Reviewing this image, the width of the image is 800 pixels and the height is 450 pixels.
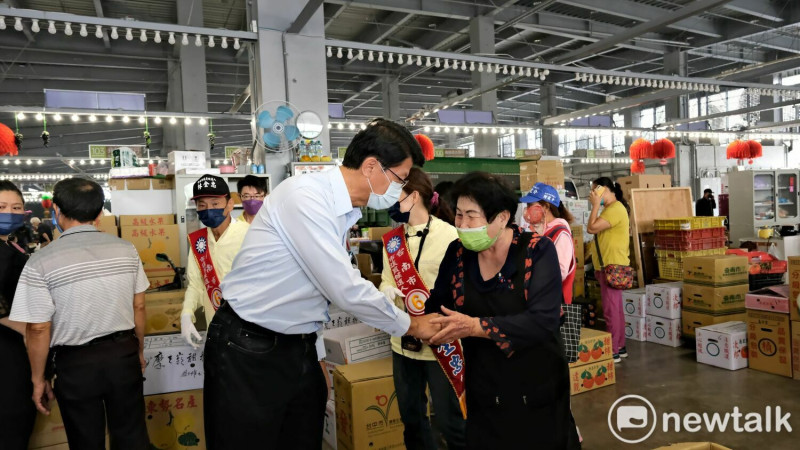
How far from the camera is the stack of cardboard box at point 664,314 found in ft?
18.0

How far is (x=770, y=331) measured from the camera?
4.46 m

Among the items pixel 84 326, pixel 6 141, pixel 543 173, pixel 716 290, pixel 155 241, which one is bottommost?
pixel 716 290

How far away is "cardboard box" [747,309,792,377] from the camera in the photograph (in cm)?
436

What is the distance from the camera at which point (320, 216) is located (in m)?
1.58

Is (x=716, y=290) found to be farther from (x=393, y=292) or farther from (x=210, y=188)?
(x=210, y=188)

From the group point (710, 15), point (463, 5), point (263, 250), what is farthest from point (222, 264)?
point (710, 15)

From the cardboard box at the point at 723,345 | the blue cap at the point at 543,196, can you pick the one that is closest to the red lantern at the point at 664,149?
the cardboard box at the point at 723,345

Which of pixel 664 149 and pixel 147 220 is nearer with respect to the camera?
pixel 147 220

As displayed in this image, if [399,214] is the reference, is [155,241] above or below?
below

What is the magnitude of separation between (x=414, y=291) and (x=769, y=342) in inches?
148

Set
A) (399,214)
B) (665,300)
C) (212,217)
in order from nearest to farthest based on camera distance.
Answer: (399,214)
(212,217)
(665,300)

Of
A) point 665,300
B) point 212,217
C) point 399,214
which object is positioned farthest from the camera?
point 665,300

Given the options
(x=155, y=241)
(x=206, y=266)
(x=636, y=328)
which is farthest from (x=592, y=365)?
(x=155, y=241)

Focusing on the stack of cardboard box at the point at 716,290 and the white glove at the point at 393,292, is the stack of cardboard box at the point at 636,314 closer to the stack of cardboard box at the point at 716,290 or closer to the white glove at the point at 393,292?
the stack of cardboard box at the point at 716,290
